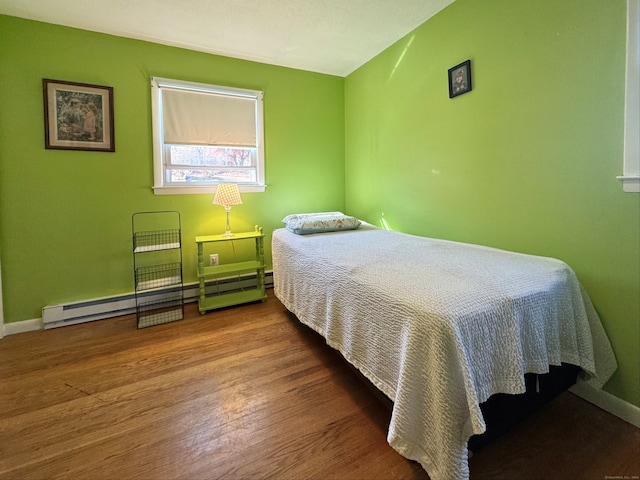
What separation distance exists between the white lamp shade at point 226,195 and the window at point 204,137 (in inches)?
10.8

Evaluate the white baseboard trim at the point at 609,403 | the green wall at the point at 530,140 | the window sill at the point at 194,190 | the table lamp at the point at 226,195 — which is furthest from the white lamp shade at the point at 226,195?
the white baseboard trim at the point at 609,403

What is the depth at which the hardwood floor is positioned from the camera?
44.8 inches

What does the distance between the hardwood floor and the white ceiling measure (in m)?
2.41

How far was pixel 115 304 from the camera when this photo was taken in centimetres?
257

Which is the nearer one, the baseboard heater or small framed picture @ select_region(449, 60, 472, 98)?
small framed picture @ select_region(449, 60, 472, 98)

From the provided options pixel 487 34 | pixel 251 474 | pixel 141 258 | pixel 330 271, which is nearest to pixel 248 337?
pixel 330 271

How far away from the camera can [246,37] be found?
8.17 ft

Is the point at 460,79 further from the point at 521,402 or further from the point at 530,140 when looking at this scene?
the point at 521,402

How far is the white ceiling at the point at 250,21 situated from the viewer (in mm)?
2055

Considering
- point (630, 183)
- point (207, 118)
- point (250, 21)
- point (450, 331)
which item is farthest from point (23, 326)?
point (630, 183)

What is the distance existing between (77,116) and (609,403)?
3.92 metres

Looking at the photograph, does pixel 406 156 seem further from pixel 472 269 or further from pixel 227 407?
pixel 227 407

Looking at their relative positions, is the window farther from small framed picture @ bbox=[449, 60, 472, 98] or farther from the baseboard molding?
small framed picture @ bbox=[449, 60, 472, 98]

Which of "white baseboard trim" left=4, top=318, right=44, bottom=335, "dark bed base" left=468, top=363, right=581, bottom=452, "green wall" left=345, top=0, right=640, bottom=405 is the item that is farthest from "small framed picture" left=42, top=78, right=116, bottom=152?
"dark bed base" left=468, top=363, right=581, bottom=452
